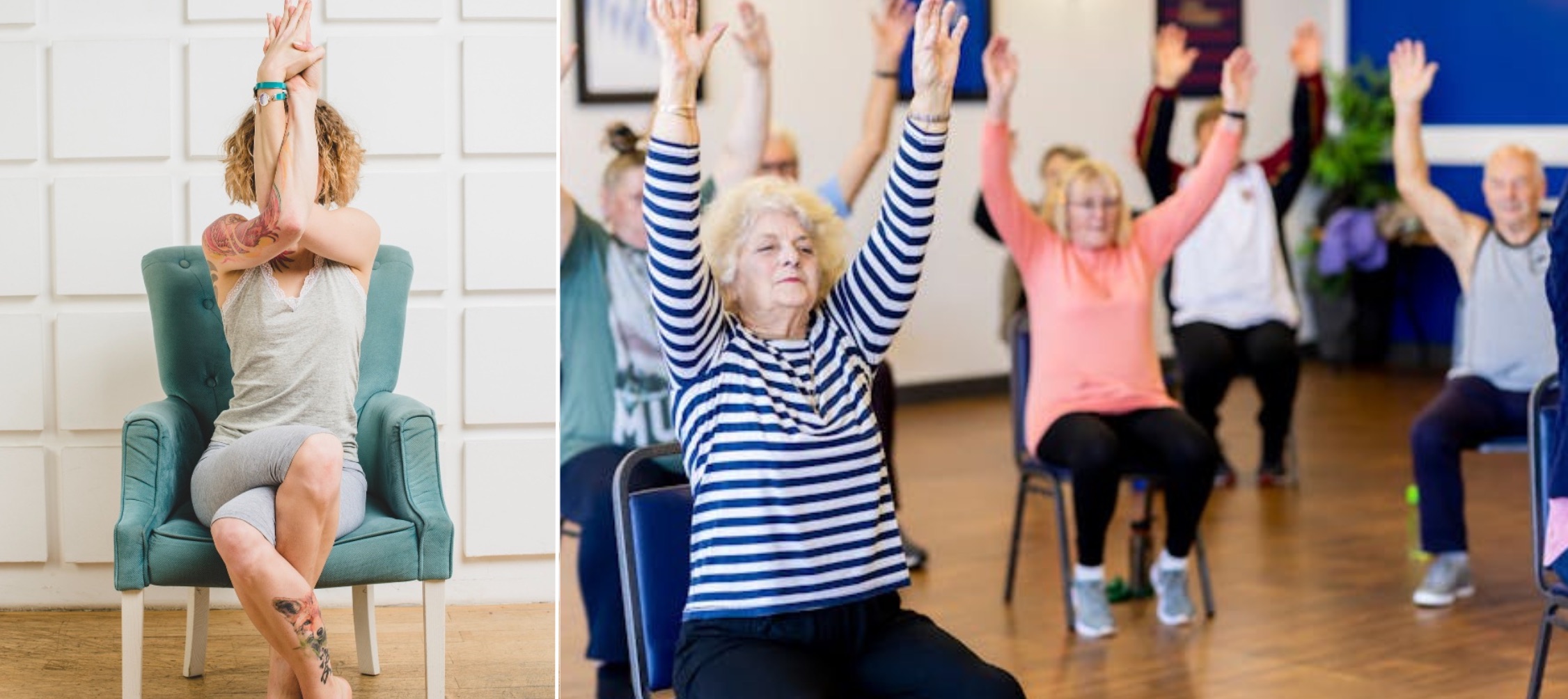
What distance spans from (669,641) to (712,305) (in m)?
0.51

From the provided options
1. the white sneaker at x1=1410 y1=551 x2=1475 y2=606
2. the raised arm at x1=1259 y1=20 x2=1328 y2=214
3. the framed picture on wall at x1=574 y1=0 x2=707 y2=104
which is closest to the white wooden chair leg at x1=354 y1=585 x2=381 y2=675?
the white sneaker at x1=1410 y1=551 x2=1475 y2=606

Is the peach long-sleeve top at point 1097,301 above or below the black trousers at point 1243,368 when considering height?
above

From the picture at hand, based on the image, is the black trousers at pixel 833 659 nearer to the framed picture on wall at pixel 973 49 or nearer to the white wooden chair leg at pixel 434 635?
the white wooden chair leg at pixel 434 635

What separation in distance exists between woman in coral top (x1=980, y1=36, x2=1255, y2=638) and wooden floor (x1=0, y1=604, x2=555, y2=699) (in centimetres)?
204

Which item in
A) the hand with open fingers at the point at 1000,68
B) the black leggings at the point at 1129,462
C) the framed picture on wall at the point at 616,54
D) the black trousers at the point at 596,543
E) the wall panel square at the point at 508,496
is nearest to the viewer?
the wall panel square at the point at 508,496

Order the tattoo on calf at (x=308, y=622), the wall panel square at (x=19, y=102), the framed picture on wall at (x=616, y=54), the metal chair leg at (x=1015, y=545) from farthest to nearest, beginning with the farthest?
the framed picture on wall at (x=616, y=54)
the metal chair leg at (x=1015, y=545)
the tattoo on calf at (x=308, y=622)
the wall panel square at (x=19, y=102)

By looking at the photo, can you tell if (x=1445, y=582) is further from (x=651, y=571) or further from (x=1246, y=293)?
(x=651, y=571)

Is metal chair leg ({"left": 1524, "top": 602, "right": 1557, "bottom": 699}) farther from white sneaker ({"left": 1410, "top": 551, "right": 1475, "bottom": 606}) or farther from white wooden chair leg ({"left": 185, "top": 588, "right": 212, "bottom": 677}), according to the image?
white wooden chair leg ({"left": 185, "top": 588, "right": 212, "bottom": 677})

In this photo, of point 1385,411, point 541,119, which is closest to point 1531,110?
point 1385,411

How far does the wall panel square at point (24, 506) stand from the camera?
285 cm

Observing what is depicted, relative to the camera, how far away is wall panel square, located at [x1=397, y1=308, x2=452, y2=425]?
2887 millimetres

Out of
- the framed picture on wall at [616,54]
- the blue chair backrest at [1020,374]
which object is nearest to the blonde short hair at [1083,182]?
the blue chair backrest at [1020,374]

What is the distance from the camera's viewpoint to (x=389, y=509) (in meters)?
2.91

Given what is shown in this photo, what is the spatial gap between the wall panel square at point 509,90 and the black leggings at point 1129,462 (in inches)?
86.1
